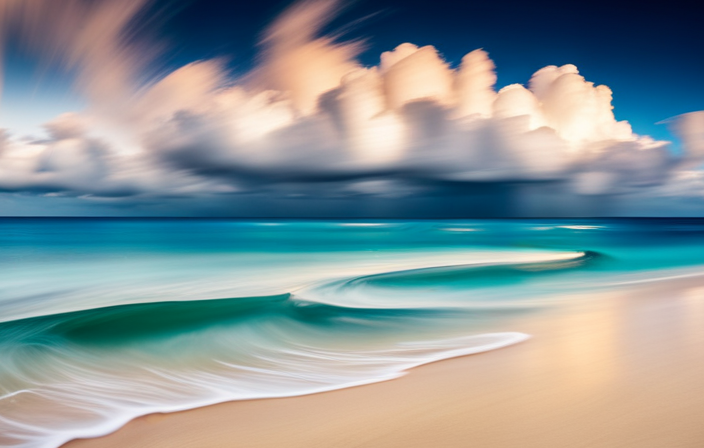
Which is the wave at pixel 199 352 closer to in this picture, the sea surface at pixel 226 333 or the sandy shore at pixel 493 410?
the sea surface at pixel 226 333

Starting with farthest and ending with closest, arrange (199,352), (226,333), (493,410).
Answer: (226,333) < (199,352) < (493,410)

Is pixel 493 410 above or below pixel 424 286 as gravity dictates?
below

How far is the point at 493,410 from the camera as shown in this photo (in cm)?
357

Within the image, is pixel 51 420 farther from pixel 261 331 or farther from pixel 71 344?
pixel 261 331

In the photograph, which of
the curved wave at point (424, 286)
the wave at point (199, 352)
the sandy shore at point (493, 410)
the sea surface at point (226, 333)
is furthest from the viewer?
the curved wave at point (424, 286)

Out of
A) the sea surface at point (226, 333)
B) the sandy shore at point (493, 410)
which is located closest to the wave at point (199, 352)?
the sea surface at point (226, 333)

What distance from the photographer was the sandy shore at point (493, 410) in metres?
3.17

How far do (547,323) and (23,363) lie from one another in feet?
23.5

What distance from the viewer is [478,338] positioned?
6055 mm

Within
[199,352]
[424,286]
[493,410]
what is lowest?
[493,410]

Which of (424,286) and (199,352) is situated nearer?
(199,352)

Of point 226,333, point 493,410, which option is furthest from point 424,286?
point 493,410

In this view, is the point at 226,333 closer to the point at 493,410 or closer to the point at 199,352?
the point at 199,352

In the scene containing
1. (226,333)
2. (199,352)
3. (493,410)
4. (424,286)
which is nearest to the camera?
(493,410)
